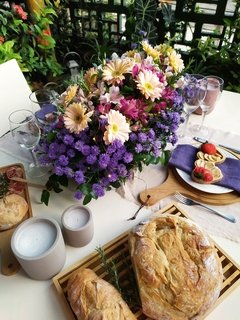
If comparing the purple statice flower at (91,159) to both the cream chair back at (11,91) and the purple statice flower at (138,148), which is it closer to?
the purple statice flower at (138,148)

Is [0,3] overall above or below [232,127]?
above

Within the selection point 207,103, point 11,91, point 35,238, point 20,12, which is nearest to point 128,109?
point 35,238

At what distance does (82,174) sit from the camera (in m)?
0.70

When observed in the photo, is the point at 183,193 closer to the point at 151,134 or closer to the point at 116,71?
the point at 151,134

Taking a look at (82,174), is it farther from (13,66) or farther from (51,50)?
(51,50)

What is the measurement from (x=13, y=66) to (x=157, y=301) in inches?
50.1

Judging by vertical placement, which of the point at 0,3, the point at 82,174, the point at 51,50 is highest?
the point at 0,3

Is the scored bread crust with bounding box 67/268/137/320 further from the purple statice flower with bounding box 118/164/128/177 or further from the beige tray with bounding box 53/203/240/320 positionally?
the purple statice flower with bounding box 118/164/128/177

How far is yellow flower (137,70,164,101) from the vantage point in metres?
0.73

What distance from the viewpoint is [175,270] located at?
572mm

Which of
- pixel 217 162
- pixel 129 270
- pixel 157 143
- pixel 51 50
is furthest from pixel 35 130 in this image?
pixel 51 50

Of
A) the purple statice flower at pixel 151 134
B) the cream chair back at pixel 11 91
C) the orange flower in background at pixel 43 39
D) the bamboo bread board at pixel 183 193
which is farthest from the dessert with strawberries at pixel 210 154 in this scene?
the orange flower in background at pixel 43 39

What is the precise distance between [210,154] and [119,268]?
1.68ft

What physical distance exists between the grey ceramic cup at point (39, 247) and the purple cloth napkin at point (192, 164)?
1.53ft
